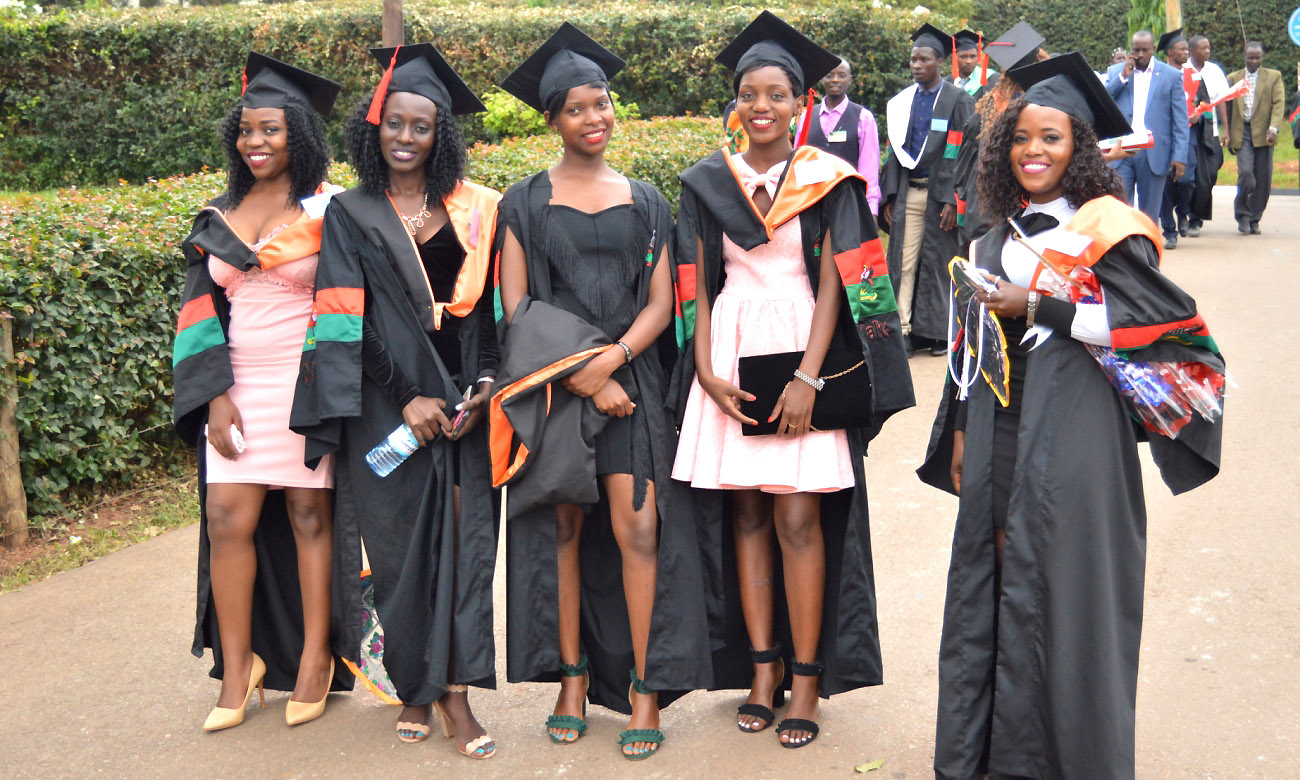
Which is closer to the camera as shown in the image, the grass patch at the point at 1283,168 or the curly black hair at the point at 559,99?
the curly black hair at the point at 559,99

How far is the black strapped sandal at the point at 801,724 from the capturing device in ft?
13.0

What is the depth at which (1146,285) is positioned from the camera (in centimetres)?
333

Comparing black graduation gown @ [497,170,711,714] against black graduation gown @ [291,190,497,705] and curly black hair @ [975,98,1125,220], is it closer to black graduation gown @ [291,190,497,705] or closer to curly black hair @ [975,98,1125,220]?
black graduation gown @ [291,190,497,705]

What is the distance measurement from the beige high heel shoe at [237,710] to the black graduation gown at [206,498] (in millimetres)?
53

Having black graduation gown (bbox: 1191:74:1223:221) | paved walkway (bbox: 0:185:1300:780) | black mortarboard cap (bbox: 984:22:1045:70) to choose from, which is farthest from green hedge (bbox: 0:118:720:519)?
black graduation gown (bbox: 1191:74:1223:221)

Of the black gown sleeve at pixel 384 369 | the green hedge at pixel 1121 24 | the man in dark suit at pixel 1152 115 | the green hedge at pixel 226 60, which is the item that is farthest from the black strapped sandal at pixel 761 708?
the green hedge at pixel 1121 24

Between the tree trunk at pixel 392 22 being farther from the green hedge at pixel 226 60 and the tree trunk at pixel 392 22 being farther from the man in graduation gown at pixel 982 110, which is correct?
the green hedge at pixel 226 60

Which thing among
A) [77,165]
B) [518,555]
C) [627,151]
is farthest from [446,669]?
[77,165]

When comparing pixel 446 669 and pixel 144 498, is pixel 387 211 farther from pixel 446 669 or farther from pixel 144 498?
pixel 144 498

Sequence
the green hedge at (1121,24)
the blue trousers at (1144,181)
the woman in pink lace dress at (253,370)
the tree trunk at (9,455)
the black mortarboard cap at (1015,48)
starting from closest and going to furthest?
the woman in pink lace dress at (253,370), the tree trunk at (9,455), the black mortarboard cap at (1015,48), the blue trousers at (1144,181), the green hedge at (1121,24)

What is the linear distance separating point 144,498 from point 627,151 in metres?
4.30

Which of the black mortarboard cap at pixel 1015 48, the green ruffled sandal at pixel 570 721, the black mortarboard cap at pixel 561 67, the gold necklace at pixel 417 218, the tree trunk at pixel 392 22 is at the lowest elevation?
the green ruffled sandal at pixel 570 721

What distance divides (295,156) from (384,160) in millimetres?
378

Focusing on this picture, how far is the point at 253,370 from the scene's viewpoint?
4.18 metres
